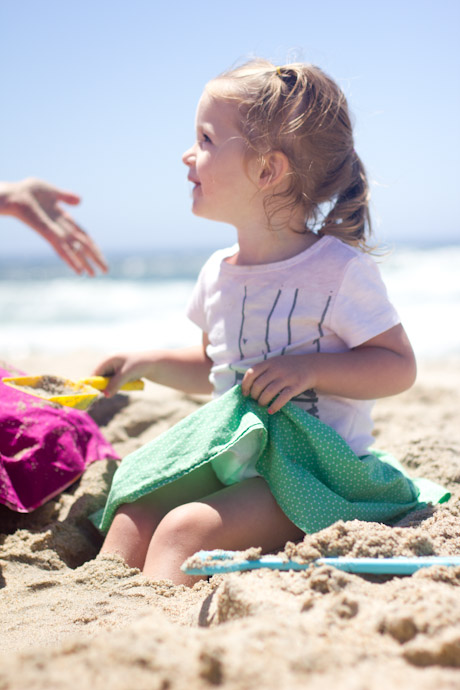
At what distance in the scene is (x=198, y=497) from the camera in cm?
175

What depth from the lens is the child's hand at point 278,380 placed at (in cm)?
167

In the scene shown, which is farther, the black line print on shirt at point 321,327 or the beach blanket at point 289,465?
the black line print on shirt at point 321,327

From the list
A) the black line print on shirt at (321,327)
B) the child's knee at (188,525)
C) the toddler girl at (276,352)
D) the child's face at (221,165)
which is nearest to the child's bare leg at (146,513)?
the toddler girl at (276,352)

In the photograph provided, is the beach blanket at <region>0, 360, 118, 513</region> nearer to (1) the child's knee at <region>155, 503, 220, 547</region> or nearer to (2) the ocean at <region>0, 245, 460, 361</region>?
(1) the child's knee at <region>155, 503, 220, 547</region>

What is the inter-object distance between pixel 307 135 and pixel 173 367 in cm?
86

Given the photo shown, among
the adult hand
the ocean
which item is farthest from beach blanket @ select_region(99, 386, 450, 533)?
the ocean

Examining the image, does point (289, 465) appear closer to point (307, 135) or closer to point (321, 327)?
point (321, 327)

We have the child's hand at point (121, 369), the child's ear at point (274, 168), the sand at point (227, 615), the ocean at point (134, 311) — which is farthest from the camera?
the ocean at point (134, 311)

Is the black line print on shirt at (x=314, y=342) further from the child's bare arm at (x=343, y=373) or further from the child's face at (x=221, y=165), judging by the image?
the child's face at (x=221, y=165)

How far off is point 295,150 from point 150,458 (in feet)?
3.18

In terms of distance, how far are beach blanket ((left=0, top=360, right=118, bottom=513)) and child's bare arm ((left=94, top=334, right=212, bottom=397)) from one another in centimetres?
25

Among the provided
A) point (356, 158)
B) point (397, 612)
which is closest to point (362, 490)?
point (397, 612)

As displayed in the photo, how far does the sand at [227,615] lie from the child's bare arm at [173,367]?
1.06ft

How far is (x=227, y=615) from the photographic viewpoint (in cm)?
105
